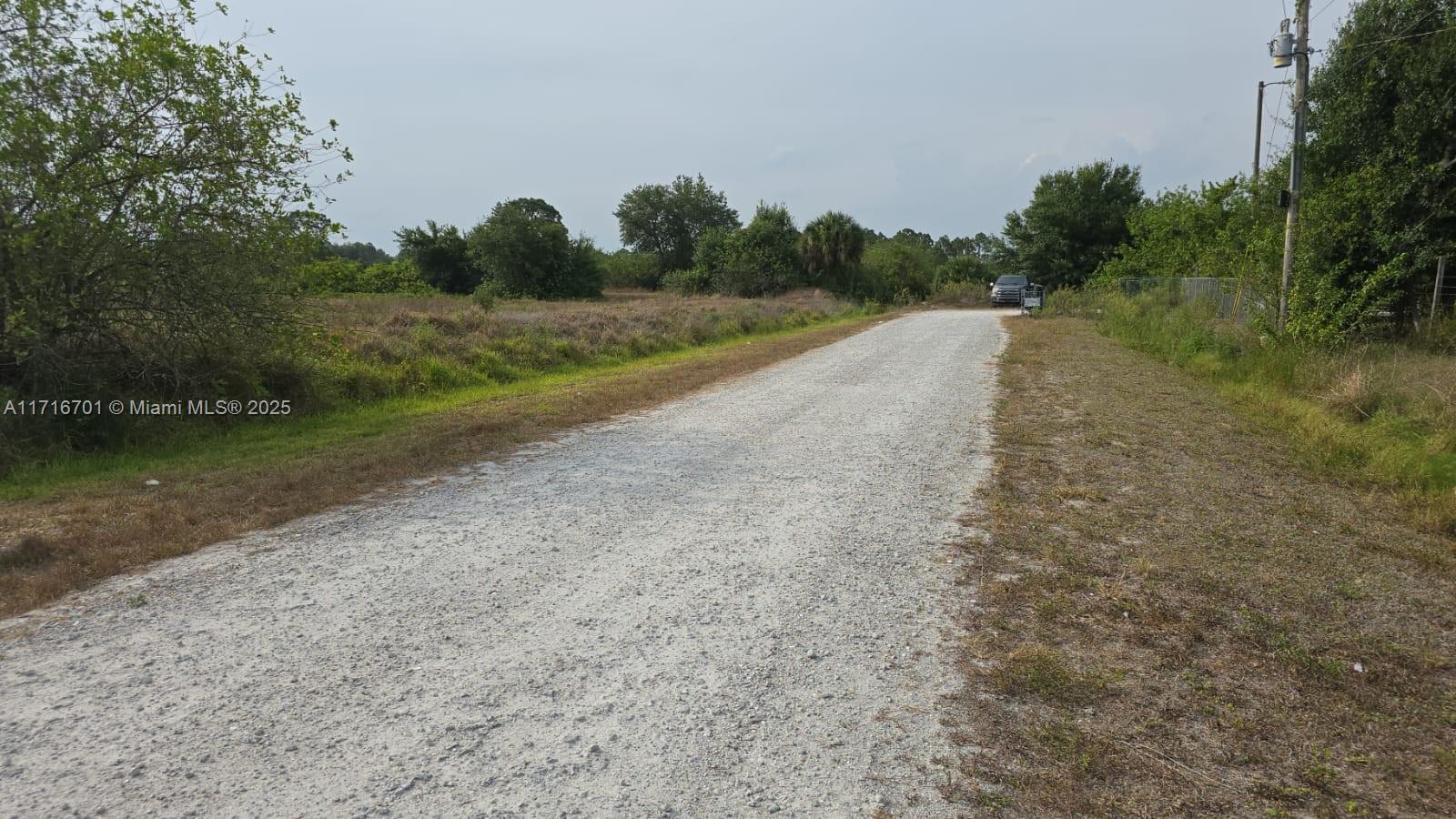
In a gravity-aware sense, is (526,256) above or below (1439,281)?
above

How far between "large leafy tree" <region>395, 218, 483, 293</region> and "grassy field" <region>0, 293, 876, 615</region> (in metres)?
29.2

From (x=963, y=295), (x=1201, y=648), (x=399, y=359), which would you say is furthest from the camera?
(x=963, y=295)

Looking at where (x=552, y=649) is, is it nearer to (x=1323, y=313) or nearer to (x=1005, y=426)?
(x=1005, y=426)

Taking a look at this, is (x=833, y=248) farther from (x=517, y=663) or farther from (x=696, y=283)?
(x=517, y=663)

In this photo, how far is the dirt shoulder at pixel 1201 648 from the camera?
8.79 feet

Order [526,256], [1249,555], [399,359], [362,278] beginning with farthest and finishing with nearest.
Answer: [526,256] < [362,278] < [399,359] < [1249,555]

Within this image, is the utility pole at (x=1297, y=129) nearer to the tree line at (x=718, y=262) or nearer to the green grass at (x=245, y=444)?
the green grass at (x=245, y=444)

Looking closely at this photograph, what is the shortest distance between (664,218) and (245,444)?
6124 cm

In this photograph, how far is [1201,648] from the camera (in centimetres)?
361

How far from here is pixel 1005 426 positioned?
8789 mm

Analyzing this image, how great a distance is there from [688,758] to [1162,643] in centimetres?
239

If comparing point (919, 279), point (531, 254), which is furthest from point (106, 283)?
point (919, 279)

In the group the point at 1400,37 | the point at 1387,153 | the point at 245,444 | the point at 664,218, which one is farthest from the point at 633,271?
the point at 245,444

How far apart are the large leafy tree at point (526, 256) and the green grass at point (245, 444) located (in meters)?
31.2
